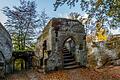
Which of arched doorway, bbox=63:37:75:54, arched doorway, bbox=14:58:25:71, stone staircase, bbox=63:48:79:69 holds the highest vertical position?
arched doorway, bbox=63:37:75:54

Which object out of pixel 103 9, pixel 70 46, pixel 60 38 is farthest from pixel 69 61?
pixel 103 9

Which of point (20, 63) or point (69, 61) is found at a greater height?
point (69, 61)

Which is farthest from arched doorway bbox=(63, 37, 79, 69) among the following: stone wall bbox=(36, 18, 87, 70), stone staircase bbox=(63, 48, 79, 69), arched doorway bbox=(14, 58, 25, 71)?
arched doorway bbox=(14, 58, 25, 71)

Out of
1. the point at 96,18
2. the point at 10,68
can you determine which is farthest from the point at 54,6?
the point at 10,68

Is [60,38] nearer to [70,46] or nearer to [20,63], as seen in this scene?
[70,46]

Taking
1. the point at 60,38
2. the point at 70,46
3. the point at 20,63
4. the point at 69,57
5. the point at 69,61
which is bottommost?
the point at 20,63

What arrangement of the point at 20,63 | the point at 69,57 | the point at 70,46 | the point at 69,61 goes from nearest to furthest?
the point at 69,61, the point at 69,57, the point at 70,46, the point at 20,63

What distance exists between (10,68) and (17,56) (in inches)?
157

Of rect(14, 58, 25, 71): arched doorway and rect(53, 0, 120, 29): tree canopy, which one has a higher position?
rect(53, 0, 120, 29): tree canopy

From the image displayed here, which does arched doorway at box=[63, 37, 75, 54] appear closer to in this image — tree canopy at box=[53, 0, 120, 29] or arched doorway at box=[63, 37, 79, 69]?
arched doorway at box=[63, 37, 79, 69]

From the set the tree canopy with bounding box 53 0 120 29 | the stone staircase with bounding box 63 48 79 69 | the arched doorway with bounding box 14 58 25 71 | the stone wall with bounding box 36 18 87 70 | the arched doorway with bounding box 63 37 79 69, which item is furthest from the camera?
the arched doorway with bounding box 14 58 25 71

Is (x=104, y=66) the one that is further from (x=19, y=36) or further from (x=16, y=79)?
(x=19, y=36)

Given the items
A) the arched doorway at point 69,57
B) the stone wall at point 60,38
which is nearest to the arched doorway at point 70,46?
the arched doorway at point 69,57

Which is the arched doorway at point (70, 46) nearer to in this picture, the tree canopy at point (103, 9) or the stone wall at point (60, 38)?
the stone wall at point (60, 38)
